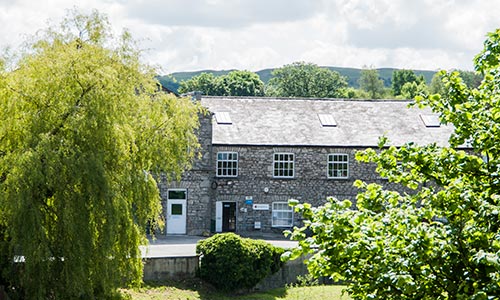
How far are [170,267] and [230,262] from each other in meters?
1.98

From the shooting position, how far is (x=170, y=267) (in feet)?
78.9

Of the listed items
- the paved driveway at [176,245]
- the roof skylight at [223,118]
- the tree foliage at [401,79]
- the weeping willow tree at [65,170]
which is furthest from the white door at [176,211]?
the tree foliage at [401,79]

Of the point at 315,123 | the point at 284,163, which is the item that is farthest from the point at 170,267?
the point at 315,123

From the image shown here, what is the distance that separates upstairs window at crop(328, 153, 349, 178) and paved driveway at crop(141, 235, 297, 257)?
13.5 ft

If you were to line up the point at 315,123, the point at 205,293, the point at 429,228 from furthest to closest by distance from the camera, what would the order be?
the point at 315,123
the point at 205,293
the point at 429,228

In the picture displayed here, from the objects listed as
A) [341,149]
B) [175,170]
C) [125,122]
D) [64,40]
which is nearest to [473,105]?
[125,122]

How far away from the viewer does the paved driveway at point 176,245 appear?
2597 cm

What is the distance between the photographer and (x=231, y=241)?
78.7ft

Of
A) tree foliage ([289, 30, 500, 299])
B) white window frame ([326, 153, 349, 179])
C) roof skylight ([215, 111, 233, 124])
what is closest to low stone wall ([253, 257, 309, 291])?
white window frame ([326, 153, 349, 179])

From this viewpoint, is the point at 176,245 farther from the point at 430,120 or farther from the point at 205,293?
the point at 430,120

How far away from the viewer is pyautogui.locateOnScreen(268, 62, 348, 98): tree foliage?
86062mm

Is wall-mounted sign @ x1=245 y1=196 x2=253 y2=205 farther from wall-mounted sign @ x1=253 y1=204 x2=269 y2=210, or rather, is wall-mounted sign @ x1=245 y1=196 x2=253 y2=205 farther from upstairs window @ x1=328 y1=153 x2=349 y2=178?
upstairs window @ x1=328 y1=153 x2=349 y2=178

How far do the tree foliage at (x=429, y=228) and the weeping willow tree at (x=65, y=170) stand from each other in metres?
7.73

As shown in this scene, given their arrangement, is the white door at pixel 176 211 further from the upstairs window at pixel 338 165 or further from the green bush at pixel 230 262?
the green bush at pixel 230 262
